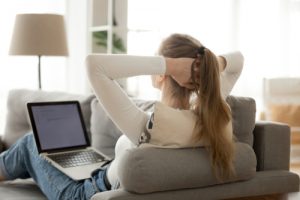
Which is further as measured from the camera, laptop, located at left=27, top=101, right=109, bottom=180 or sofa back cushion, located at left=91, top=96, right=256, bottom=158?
laptop, located at left=27, top=101, right=109, bottom=180

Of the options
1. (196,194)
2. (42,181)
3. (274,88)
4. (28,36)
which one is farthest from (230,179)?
(274,88)

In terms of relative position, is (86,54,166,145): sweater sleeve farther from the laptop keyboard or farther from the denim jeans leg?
the laptop keyboard

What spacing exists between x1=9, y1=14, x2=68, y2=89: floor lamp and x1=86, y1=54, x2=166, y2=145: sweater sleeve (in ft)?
5.28

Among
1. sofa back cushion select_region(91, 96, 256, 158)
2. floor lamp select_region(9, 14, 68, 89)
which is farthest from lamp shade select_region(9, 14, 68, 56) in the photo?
sofa back cushion select_region(91, 96, 256, 158)

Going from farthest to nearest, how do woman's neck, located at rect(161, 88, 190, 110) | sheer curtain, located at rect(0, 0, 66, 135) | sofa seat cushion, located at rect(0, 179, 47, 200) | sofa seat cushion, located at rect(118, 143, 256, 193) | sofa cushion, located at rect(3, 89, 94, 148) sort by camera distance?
sheer curtain, located at rect(0, 0, 66, 135) → sofa cushion, located at rect(3, 89, 94, 148) → sofa seat cushion, located at rect(0, 179, 47, 200) → woman's neck, located at rect(161, 88, 190, 110) → sofa seat cushion, located at rect(118, 143, 256, 193)

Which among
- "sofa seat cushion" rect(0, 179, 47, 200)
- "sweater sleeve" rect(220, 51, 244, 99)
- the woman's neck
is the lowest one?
"sofa seat cushion" rect(0, 179, 47, 200)

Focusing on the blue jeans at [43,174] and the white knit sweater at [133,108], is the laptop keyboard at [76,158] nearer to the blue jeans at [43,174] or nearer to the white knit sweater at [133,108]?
the blue jeans at [43,174]

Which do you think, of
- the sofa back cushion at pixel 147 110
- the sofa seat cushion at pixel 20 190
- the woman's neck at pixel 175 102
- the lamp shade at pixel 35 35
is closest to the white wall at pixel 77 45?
the lamp shade at pixel 35 35

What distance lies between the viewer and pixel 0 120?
14.4ft

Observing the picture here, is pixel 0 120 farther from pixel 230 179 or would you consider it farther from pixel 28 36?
pixel 230 179

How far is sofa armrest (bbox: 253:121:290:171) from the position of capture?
2162 millimetres

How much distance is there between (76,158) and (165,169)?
795 millimetres

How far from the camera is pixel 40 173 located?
2.32 metres

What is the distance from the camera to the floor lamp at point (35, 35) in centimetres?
331
